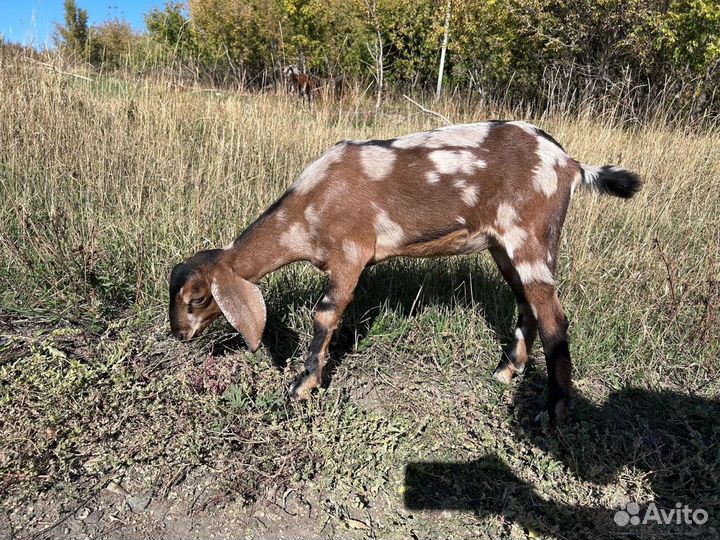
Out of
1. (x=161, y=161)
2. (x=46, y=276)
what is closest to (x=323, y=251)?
(x=46, y=276)

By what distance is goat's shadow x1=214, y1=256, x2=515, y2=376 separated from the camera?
11.8 ft

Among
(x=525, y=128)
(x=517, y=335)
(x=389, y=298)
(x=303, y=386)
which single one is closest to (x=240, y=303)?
(x=303, y=386)

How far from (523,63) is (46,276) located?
30.3 feet

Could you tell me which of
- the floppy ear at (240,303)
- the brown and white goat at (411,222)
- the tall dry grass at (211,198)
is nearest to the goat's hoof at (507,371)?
the brown and white goat at (411,222)

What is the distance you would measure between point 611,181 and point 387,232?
1387 millimetres

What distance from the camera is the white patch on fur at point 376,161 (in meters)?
3.07

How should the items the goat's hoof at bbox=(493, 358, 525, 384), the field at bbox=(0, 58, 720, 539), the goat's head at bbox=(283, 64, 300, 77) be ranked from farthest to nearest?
the goat's head at bbox=(283, 64, 300, 77)
the goat's hoof at bbox=(493, 358, 525, 384)
the field at bbox=(0, 58, 720, 539)

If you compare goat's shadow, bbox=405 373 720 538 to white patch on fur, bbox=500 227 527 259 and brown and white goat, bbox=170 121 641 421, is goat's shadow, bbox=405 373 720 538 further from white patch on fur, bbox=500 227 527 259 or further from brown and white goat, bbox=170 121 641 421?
white patch on fur, bbox=500 227 527 259

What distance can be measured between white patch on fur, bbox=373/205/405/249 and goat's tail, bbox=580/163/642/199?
1.19 meters

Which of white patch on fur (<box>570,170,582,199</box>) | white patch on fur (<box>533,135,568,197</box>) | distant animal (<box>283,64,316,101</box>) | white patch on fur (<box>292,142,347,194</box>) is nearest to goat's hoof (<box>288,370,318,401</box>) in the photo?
white patch on fur (<box>292,142,347,194</box>)

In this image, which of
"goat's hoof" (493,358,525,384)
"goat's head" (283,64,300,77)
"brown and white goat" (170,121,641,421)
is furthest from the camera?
"goat's head" (283,64,300,77)

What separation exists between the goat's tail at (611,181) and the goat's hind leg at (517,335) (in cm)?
67

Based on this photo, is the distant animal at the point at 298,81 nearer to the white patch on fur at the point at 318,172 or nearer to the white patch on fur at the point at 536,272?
the white patch on fur at the point at 318,172

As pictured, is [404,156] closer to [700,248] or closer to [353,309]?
[353,309]
